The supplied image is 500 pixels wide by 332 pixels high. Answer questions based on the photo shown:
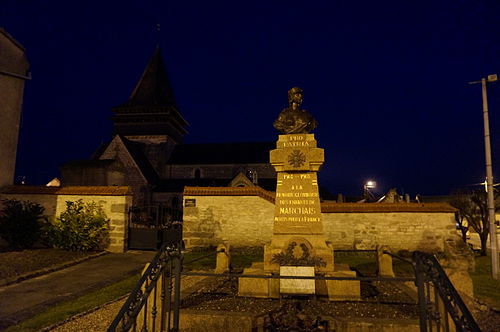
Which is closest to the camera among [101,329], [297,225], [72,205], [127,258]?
[101,329]

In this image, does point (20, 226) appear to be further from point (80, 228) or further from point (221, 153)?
point (221, 153)

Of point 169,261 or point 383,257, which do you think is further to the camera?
point 383,257

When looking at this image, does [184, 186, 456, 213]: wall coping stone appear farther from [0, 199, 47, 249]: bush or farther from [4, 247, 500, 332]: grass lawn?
[0, 199, 47, 249]: bush

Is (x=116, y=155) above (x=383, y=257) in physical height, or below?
above

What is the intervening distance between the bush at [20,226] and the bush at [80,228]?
1.69ft

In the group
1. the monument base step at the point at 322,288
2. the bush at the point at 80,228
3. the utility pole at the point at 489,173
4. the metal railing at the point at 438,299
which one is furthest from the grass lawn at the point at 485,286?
the bush at the point at 80,228

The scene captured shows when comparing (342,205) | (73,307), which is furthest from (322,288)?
(342,205)

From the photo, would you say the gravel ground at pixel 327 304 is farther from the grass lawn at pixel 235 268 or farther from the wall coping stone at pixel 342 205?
the wall coping stone at pixel 342 205

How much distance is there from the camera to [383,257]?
23.7 feet

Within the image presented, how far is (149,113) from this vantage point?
37.5 m

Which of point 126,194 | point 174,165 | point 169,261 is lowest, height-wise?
point 169,261

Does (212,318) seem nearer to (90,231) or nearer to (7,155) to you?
(90,231)

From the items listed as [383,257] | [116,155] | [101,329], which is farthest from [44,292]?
[116,155]

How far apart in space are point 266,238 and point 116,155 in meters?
23.2
